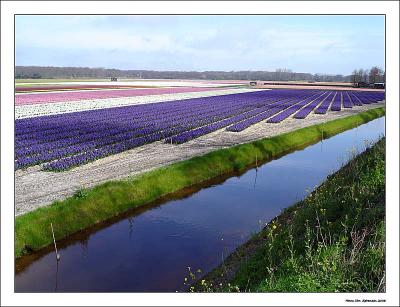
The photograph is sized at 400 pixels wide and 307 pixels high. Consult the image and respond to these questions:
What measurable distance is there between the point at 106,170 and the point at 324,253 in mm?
11278

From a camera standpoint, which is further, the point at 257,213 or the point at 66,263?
the point at 257,213

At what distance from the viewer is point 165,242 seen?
38.2 feet

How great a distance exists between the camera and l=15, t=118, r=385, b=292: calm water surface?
9.68 meters

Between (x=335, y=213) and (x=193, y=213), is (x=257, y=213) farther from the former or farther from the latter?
(x=335, y=213)

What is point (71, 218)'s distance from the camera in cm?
1212

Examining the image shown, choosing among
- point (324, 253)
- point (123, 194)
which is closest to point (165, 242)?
point (123, 194)

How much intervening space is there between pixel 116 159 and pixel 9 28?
1275 centimetres

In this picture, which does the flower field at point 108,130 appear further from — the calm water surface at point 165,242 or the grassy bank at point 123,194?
the calm water surface at point 165,242

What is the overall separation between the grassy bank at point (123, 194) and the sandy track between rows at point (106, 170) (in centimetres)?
88

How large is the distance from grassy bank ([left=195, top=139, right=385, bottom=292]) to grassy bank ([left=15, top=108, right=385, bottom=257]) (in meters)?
4.34

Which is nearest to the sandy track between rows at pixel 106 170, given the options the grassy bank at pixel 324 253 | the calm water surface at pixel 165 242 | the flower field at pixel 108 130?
the flower field at pixel 108 130

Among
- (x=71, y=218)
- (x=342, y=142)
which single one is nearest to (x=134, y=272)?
(x=71, y=218)

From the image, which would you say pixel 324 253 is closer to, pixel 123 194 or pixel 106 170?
pixel 123 194

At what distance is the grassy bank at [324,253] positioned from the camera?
22.1 feet
